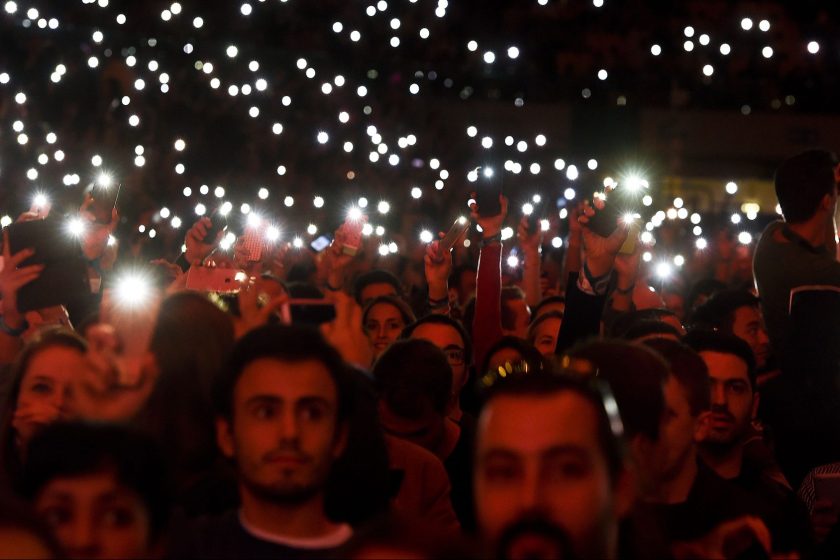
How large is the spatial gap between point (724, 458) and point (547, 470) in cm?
186

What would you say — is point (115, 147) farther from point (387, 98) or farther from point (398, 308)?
point (398, 308)

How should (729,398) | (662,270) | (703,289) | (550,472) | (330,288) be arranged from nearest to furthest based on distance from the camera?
(550,472) < (729,398) < (330,288) < (703,289) < (662,270)

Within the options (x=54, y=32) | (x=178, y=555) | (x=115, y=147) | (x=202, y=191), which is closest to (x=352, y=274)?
(x=202, y=191)

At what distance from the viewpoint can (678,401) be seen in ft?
11.4

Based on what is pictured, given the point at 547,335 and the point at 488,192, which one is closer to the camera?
the point at 488,192

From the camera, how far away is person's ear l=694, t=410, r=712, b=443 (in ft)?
12.5

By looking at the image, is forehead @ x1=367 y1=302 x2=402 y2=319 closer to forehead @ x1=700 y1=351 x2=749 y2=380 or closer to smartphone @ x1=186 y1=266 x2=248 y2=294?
smartphone @ x1=186 y1=266 x2=248 y2=294

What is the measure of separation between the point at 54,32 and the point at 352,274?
2.75m

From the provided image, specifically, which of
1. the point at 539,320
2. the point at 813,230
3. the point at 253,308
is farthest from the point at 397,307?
the point at 253,308

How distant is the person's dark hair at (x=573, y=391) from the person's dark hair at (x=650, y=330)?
198 cm

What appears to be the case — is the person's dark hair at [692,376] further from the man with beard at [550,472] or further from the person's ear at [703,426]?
the man with beard at [550,472]

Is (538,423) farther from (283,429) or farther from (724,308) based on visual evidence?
(724,308)

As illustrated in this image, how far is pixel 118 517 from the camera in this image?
8.90 feet

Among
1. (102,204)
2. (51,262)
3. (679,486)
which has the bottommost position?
(679,486)
